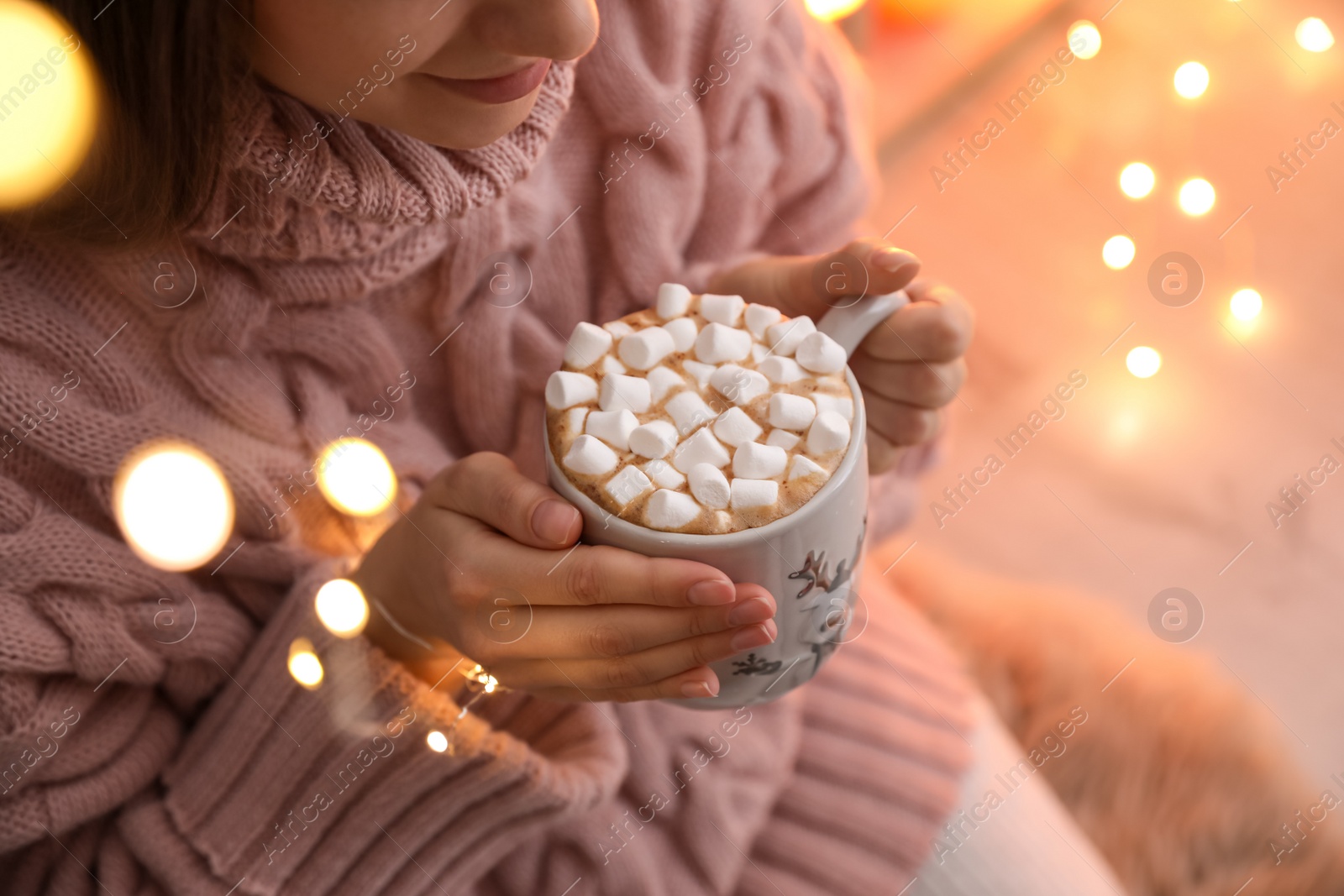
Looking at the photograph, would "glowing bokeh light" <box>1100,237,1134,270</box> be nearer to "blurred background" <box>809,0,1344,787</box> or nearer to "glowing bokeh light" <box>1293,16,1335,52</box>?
"blurred background" <box>809,0,1344,787</box>

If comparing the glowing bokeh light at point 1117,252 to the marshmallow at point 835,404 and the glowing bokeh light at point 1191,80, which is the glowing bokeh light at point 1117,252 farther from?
the marshmallow at point 835,404

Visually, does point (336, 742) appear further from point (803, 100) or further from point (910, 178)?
point (910, 178)

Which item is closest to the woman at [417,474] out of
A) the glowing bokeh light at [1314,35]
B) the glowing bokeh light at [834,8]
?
the glowing bokeh light at [834,8]

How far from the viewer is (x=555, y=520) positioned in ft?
1.25

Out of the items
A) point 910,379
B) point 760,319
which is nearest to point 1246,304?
point 910,379

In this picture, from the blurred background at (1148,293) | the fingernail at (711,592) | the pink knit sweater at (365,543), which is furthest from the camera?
the blurred background at (1148,293)

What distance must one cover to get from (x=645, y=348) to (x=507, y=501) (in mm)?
82

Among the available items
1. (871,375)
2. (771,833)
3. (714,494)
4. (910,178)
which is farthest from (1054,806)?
(910,178)

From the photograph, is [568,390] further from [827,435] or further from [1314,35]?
[1314,35]

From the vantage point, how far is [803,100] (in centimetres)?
66

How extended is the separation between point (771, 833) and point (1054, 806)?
192 mm

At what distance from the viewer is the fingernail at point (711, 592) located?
0.36 metres

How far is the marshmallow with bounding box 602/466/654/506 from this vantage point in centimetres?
37

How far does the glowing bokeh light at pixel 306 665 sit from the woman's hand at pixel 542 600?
32mm
